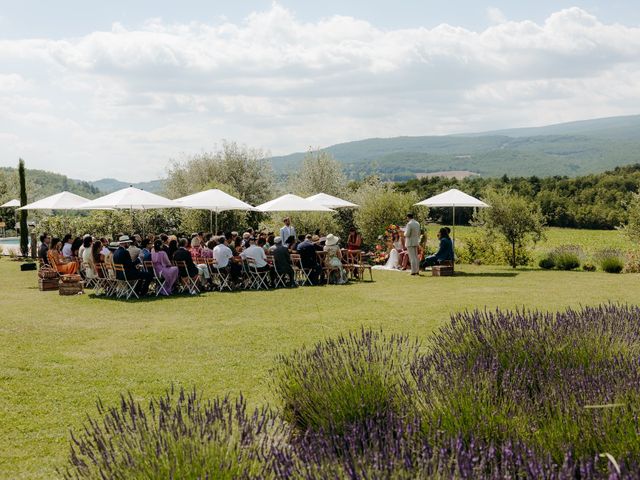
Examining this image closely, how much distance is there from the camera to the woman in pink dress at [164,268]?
14773 mm

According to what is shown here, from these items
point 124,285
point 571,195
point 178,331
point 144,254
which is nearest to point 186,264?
point 144,254

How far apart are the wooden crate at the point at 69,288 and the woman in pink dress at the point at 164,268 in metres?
1.98

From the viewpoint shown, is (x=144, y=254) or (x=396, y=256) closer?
(x=144, y=254)

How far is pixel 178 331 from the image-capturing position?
1033cm

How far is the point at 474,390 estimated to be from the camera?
429 cm

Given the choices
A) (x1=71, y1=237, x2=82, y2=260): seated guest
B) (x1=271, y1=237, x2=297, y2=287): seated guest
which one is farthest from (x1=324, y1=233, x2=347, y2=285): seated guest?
(x1=71, y1=237, x2=82, y2=260): seated guest

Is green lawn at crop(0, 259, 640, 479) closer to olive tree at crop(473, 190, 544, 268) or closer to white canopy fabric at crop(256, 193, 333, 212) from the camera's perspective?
olive tree at crop(473, 190, 544, 268)

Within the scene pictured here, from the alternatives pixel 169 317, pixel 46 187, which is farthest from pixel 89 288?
pixel 46 187

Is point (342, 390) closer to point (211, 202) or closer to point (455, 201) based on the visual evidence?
point (211, 202)

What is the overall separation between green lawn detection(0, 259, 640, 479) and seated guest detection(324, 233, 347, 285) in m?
0.79

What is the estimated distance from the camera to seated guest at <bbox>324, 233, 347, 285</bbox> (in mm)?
16812

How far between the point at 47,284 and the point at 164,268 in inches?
137

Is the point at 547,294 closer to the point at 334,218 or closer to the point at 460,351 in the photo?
the point at 460,351

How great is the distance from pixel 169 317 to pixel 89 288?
562 cm
